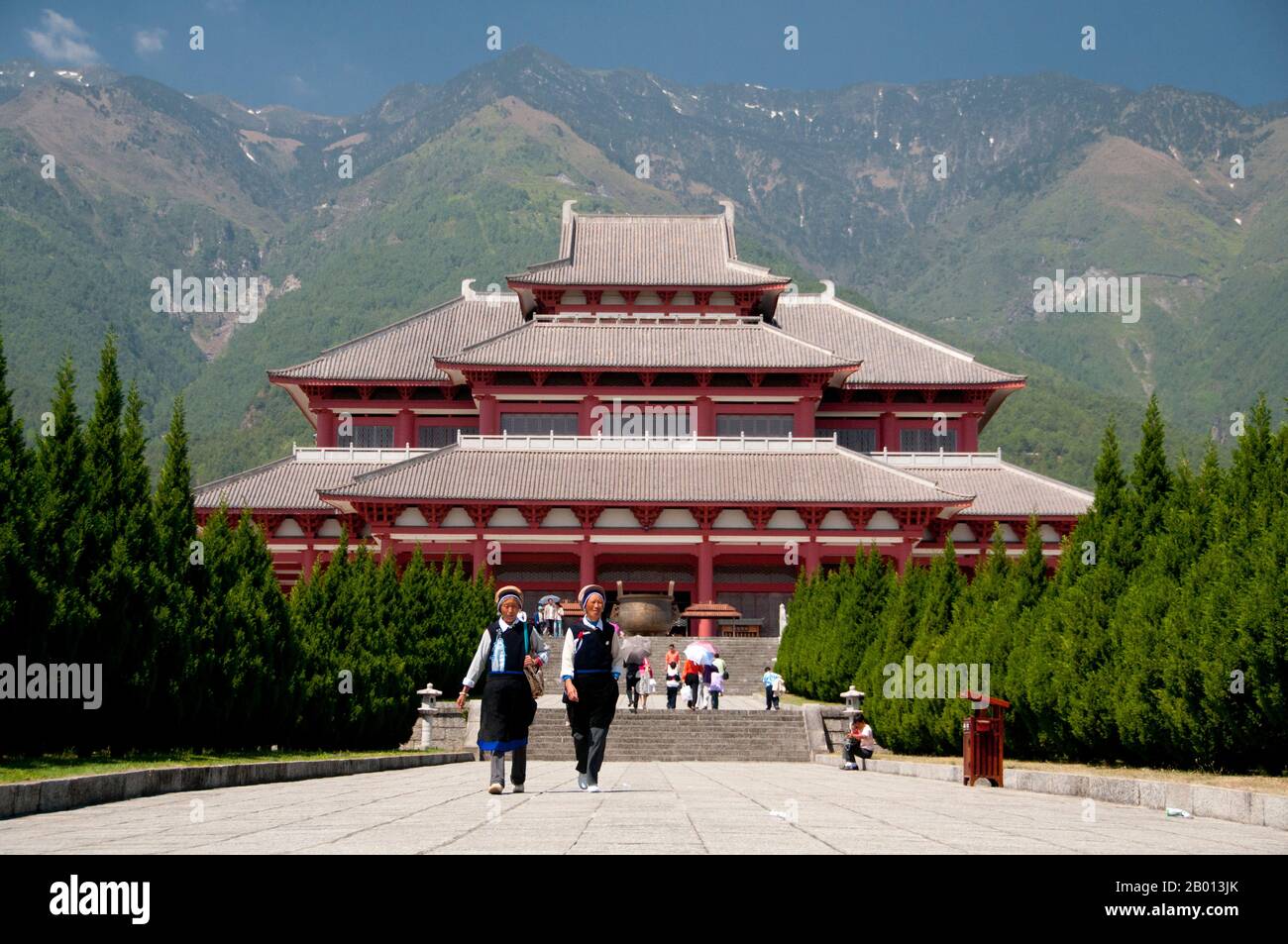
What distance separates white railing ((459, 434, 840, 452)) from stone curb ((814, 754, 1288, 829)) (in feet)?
99.5

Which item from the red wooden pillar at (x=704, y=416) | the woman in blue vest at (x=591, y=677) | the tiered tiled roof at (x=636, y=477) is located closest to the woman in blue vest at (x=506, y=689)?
the woman in blue vest at (x=591, y=677)

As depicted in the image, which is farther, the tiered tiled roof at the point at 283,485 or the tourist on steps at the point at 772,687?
the tiered tiled roof at the point at 283,485

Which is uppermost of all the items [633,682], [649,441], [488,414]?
[488,414]

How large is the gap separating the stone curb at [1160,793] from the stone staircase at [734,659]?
1971 centimetres

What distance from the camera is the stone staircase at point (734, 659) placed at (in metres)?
38.0

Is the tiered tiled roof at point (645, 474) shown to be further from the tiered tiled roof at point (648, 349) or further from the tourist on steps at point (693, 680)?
the tourist on steps at point (693, 680)

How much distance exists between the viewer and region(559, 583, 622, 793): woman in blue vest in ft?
44.9

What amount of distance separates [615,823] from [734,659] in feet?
99.0

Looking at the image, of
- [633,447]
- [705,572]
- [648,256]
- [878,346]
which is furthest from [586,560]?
[878,346]

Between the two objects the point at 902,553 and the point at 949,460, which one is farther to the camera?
the point at 949,460

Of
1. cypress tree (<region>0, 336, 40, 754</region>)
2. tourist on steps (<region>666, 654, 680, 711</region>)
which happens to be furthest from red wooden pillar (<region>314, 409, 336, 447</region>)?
cypress tree (<region>0, 336, 40, 754</region>)

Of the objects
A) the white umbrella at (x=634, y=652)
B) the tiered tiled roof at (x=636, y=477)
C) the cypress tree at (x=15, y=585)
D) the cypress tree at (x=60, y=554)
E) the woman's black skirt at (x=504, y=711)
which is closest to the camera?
the woman's black skirt at (x=504, y=711)

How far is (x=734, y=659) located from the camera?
132 feet

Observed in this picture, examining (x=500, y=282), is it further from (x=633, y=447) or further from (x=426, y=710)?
(x=426, y=710)
